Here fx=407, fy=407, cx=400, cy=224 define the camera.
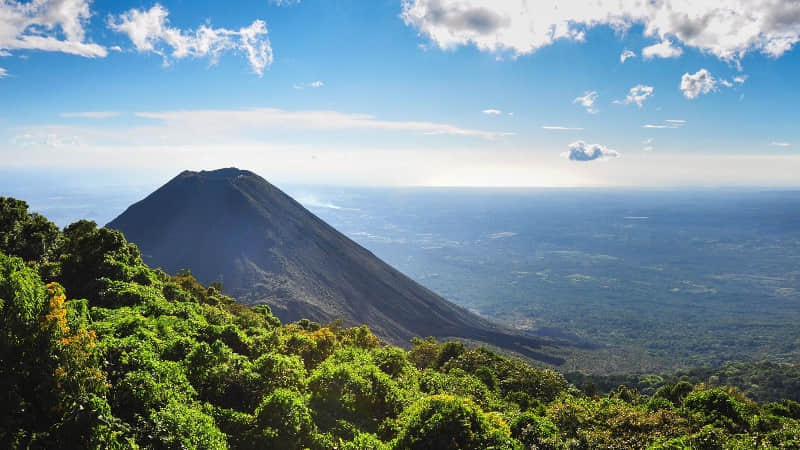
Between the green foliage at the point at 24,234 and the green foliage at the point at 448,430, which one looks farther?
the green foliage at the point at 24,234

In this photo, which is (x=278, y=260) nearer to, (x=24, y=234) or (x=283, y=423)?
(x=24, y=234)

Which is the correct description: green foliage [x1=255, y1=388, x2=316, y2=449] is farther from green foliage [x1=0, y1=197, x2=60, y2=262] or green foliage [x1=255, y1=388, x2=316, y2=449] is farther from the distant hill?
the distant hill

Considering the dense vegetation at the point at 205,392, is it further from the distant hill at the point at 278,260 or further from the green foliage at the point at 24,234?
the distant hill at the point at 278,260

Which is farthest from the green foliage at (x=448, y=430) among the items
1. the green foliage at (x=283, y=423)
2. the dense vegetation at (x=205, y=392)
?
the green foliage at (x=283, y=423)

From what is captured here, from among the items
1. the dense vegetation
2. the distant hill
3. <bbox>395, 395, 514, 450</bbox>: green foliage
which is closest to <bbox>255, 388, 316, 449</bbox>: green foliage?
the dense vegetation

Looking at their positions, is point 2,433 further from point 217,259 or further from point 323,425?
point 217,259

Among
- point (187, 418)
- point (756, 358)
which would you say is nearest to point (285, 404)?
point (187, 418)

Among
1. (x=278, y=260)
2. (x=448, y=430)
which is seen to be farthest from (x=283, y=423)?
(x=278, y=260)
